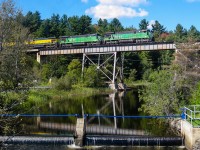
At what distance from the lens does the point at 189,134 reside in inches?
715

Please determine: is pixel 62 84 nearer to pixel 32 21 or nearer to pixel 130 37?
pixel 130 37

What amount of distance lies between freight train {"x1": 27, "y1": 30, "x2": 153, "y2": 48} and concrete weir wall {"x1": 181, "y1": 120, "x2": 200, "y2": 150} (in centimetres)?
4310

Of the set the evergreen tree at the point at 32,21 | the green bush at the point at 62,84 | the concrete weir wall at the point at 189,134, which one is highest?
the evergreen tree at the point at 32,21

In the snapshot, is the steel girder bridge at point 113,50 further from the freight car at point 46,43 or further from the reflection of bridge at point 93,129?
the reflection of bridge at point 93,129

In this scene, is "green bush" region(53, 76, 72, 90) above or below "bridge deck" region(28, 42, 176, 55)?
below

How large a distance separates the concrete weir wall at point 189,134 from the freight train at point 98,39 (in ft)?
141

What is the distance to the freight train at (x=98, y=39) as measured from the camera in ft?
204

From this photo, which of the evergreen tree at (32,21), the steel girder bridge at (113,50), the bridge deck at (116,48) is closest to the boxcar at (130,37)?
the steel girder bridge at (113,50)

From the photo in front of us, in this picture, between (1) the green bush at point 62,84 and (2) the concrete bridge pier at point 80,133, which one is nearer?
(2) the concrete bridge pier at point 80,133

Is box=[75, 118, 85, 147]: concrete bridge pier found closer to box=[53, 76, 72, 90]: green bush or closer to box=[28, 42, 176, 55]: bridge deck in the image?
box=[53, 76, 72, 90]: green bush

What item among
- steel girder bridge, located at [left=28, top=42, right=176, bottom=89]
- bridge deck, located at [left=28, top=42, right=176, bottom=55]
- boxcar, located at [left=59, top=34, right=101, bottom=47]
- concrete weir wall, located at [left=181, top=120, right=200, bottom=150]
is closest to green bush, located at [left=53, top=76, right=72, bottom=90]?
steel girder bridge, located at [left=28, top=42, right=176, bottom=89]

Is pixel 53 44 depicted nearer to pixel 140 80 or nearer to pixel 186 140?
pixel 140 80

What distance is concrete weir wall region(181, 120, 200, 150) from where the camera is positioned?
17375 mm

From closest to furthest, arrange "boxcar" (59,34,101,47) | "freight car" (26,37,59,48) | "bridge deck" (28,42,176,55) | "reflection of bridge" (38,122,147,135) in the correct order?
"reflection of bridge" (38,122,147,135), "bridge deck" (28,42,176,55), "boxcar" (59,34,101,47), "freight car" (26,37,59,48)
